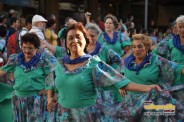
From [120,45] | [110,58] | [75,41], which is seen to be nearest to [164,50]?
[110,58]

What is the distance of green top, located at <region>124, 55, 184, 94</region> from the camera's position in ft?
19.1

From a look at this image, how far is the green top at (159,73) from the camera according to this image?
19.1ft

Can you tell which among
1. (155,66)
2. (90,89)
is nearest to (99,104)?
(90,89)

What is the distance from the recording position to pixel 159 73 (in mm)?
5902

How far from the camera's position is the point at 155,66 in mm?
5855

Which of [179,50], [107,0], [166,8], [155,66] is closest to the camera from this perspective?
[155,66]

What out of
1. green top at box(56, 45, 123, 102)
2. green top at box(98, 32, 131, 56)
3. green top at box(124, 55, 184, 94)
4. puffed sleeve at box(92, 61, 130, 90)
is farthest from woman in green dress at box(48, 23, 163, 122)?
green top at box(98, 32, 131, 56)

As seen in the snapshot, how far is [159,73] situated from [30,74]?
158cm

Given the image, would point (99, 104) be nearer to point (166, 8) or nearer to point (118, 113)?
point (118, 113)

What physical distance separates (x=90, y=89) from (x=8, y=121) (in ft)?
8.06

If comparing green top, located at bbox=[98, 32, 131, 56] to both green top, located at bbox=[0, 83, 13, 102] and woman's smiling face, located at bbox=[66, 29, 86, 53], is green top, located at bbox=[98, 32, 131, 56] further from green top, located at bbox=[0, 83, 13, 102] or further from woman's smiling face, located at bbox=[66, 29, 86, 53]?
woman's smiling face, located at bbox=[66, 29, 86, 53]

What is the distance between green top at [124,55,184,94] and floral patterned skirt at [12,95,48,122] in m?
1.17

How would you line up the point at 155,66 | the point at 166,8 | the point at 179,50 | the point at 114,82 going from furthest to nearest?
the point at 166,8 < the point at 179,50 < the point at 155,66 < the point at 114,82

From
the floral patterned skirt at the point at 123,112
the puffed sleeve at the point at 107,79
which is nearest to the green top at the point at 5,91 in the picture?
the floral patterned skirt at the point at 123,112
